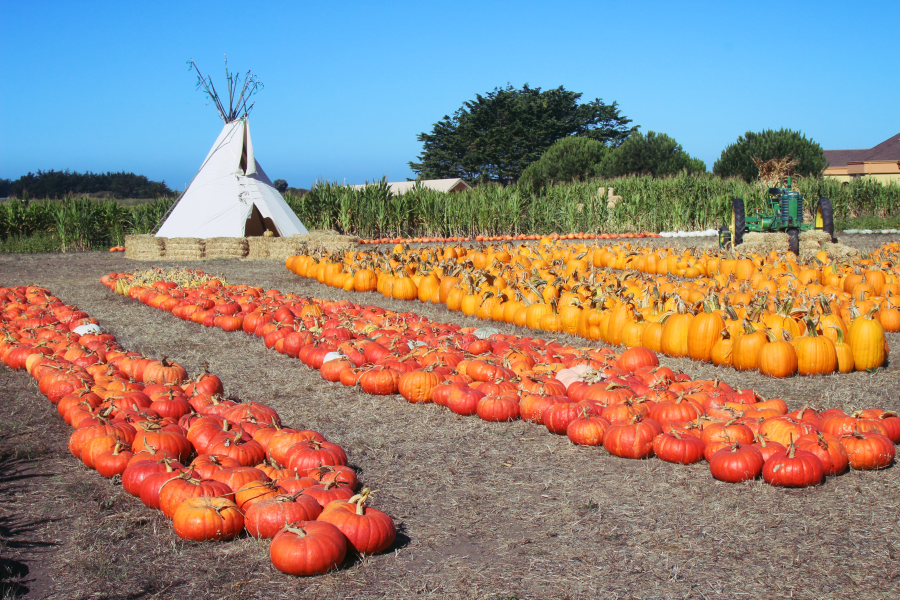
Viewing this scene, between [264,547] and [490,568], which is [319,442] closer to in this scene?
[264,547]

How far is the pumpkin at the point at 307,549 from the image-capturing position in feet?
10.2

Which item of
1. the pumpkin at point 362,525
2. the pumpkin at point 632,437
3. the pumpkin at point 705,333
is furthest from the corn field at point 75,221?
the pumpkin at point 362,525

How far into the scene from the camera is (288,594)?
3035 millimetres

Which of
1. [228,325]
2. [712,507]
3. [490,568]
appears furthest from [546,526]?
[228,325]

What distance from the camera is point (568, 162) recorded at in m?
53.6

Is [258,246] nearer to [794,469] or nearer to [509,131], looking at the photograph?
[794,469]

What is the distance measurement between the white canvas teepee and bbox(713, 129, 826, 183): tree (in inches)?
1365

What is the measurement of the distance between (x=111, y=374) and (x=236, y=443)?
211cm

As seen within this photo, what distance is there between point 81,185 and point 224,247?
5813 centimetres

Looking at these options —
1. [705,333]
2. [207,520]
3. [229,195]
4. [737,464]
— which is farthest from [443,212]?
[207,520]

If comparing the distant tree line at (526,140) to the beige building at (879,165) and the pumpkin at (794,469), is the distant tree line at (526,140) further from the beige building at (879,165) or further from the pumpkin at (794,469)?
the pumpkin at (794,469)

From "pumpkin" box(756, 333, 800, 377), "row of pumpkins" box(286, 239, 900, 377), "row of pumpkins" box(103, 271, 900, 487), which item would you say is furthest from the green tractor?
"row of pumpkins" box(103, 271, 900, 487)

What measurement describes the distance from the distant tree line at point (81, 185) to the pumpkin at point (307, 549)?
61232mm

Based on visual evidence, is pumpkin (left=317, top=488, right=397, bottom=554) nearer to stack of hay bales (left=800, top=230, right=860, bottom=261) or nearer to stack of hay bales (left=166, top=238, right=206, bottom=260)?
stack of hay bales (left=800, top=230, right=860, bottom=261)
